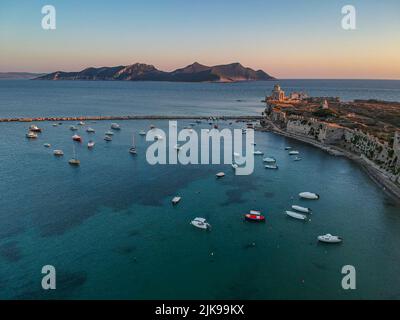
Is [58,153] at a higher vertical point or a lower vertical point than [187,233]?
higher

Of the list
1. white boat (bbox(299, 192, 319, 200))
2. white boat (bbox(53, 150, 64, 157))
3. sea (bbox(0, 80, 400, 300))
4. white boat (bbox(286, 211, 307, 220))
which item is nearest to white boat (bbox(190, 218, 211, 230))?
sea (bbox(0, 80, 400, 300))

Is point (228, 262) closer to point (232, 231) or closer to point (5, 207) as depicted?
point (232, 231)

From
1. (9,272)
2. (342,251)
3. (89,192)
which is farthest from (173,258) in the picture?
(89,192)

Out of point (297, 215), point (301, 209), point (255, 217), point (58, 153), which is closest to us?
point (255, 217)

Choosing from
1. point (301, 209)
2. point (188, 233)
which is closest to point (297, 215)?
point (301, 209)

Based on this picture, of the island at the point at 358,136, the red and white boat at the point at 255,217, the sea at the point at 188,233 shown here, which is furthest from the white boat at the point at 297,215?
the island at the point at 358,136

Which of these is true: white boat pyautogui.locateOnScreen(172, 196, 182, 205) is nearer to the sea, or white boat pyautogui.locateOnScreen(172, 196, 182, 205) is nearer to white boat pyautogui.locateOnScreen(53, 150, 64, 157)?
the sea

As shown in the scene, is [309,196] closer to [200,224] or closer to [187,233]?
[200,224]

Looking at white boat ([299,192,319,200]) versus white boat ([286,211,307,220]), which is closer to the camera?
white boat ([286,211,307,220])

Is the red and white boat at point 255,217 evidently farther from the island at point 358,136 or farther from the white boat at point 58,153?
the white boat at point 58,153
